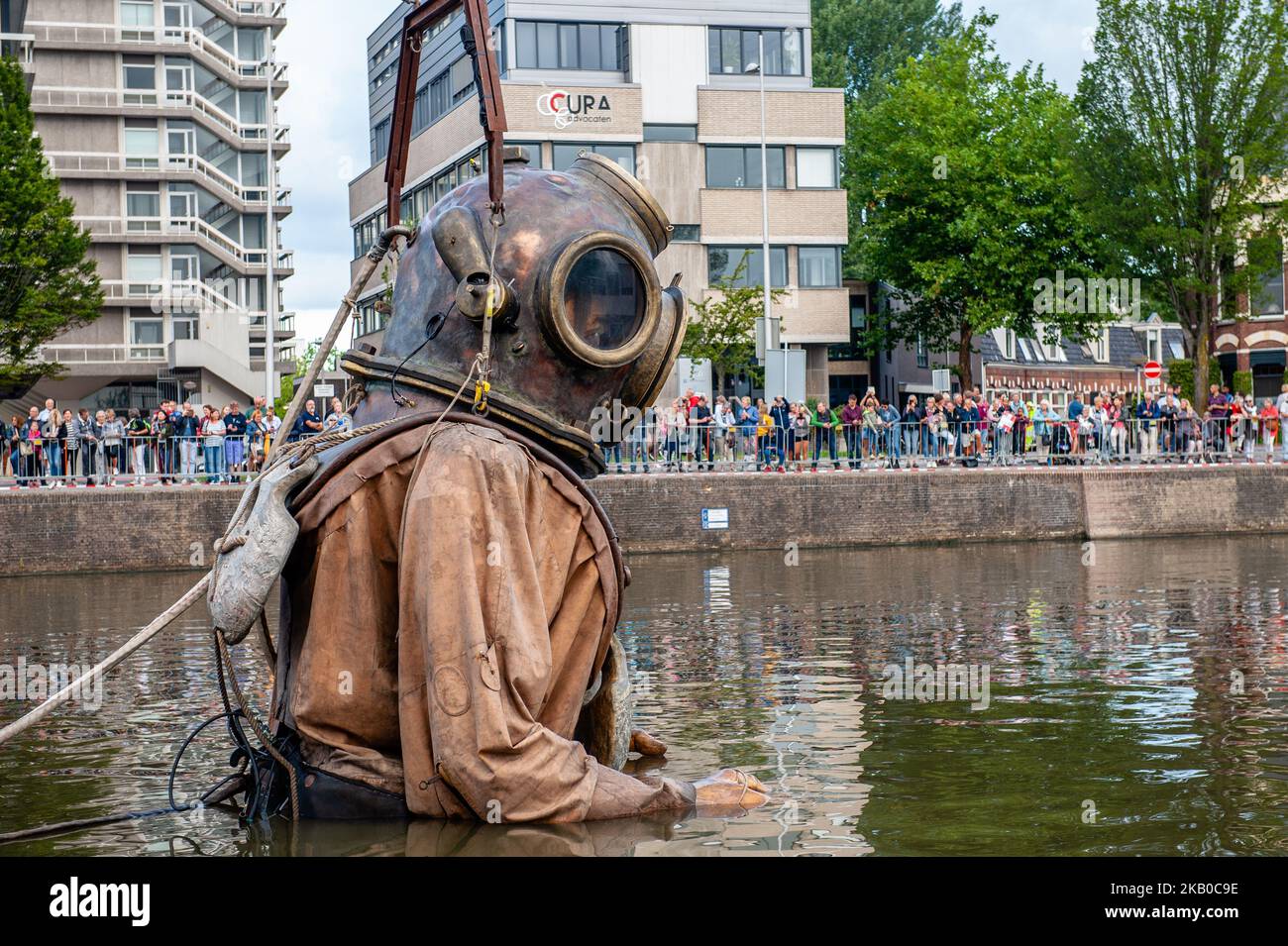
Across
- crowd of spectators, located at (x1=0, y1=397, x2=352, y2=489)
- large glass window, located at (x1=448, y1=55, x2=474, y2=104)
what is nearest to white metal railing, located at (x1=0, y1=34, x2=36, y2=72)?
large glass window, located at (x1=448, y1=55, x2=474, y2=104)

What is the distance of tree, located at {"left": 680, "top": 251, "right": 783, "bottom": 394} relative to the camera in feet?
176

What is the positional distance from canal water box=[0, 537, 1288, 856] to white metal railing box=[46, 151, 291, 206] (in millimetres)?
53907

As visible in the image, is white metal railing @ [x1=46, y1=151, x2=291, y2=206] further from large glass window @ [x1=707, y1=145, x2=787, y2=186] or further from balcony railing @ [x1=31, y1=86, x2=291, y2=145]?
large glass window @ [x1=707, y1=145, x2=787, y2=186]

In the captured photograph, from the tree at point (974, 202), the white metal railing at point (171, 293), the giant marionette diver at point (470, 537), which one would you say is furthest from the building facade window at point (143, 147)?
the giant marionette diver at point (470, 537)

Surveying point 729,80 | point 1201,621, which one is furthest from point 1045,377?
point 1201,621

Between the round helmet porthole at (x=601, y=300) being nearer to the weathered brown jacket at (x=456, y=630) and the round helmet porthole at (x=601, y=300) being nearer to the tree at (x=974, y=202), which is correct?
the weathered brown jacket at (x=456, y=630)

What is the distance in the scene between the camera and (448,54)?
2534 inches

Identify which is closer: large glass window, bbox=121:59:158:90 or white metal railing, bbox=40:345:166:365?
white metal railing, bbox=40:345:166:365

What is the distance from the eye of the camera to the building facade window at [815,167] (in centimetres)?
6050

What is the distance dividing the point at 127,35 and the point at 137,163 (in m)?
5.52

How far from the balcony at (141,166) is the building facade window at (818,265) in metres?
26.5

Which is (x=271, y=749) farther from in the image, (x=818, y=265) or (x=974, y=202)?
(x=818, y=265)
